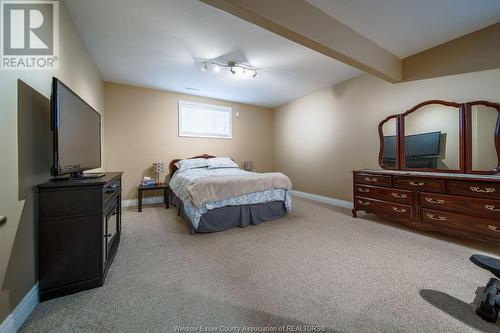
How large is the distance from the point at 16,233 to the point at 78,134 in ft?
3.11

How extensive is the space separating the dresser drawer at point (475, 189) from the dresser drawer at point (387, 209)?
0.51 metres

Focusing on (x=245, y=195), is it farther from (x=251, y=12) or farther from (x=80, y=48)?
(x=80, y=48)

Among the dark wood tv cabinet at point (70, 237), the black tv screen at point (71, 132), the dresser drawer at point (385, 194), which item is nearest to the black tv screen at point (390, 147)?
the dresser drawer at point (385, 194)

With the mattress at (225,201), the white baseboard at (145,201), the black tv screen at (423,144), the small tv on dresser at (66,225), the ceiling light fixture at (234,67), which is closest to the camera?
the small tv on dresser at (66,225)

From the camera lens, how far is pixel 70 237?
1.40 meters

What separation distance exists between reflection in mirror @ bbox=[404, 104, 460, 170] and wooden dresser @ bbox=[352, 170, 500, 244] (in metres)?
0.36

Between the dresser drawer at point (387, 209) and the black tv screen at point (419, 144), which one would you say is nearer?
the dresser drawer at point (387, 209)

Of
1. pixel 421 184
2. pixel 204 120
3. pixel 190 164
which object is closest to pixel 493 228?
pixel 421 184

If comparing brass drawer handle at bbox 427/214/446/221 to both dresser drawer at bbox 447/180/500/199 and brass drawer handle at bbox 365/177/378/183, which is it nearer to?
dresser drawer at bbox 447/180/500/199

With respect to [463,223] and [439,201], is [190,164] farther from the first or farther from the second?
[463,223]

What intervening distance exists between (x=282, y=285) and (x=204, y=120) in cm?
415

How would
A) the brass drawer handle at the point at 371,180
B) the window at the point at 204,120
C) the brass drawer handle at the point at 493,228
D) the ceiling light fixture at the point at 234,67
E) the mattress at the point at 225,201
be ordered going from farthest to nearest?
the window at the point at 204,120
the ceiling light fixture at the point at 234,67
the brass drawer handle at the point at 371,180
the mattress at the point at 225,201
the brass drawer handle at the point at 493,228

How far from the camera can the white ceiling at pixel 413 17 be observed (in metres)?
1.93

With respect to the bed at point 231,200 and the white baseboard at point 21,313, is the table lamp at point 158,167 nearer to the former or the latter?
the bed at point 231,200
